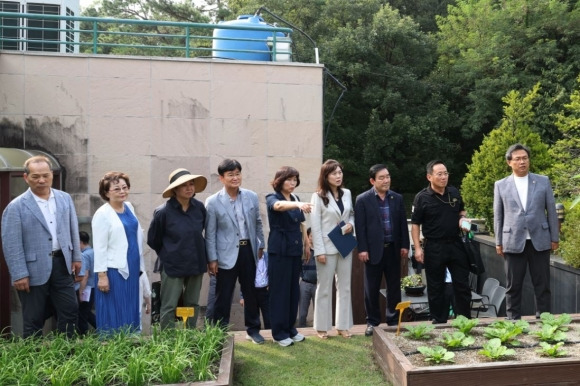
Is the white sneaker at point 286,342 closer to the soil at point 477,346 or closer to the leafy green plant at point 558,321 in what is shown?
the soil at point 477,346

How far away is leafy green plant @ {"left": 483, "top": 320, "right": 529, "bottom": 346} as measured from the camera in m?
4.74

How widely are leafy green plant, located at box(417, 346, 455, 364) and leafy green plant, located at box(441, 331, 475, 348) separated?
11.0 inches

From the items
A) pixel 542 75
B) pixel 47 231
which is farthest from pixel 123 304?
pixel 542 75

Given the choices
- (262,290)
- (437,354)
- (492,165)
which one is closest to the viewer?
(437,354)

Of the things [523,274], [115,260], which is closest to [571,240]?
[523,274]

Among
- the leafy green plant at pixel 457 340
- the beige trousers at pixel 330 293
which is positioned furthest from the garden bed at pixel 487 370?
the beige trousers at pixel 330 293

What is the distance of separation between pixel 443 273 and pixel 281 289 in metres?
1.63

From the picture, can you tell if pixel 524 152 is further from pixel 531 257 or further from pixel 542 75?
pixel 542 75

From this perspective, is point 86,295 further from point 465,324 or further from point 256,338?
point 465,324

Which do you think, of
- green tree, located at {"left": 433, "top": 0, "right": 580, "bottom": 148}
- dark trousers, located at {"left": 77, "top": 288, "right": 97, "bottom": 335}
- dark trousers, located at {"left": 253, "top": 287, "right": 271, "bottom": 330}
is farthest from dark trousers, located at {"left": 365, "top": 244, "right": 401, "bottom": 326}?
green tree, located at {"left": 433, "top": 0, "right": 580, "bottom": 148}

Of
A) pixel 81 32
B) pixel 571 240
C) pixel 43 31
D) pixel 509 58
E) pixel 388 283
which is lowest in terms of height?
pixel 388 283

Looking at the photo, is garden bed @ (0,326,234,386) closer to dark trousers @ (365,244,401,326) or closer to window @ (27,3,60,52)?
dark trousers @ (365,244,401,326)

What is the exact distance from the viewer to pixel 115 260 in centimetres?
506

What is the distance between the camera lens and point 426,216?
19.1 ft
